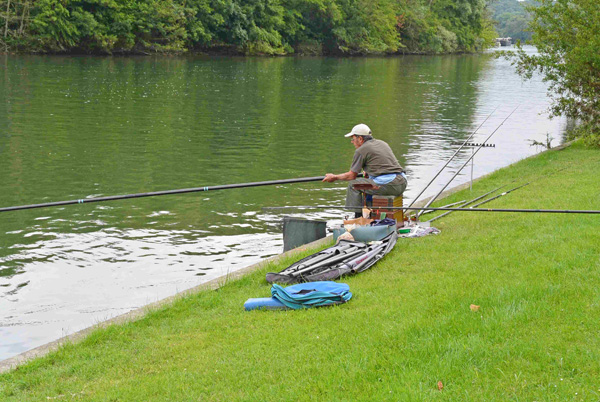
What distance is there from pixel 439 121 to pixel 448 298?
79.7ft

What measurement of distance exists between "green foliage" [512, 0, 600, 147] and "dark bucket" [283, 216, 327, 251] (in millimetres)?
10121

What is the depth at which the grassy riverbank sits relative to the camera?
5.07 metres

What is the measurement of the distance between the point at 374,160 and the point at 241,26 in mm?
63507

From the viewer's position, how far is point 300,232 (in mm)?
10953

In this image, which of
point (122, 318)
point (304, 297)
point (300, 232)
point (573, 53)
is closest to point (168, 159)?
point (300, 232)

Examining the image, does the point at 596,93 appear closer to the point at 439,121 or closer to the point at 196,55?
the point at 439,121

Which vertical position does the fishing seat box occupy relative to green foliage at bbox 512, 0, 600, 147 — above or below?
below

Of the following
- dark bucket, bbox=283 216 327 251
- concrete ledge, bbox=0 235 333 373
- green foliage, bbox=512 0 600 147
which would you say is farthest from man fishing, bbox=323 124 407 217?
green foliage, bbox=512 0 600 147

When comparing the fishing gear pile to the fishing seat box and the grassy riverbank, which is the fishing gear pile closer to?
the grassy riverbank

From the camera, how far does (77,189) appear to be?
1557 cm

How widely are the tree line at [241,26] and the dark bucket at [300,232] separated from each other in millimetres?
49989

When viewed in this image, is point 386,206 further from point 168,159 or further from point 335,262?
point 168,159

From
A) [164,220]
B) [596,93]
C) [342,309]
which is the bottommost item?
[164,220]

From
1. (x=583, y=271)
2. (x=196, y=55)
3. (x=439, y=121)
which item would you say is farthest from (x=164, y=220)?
(x=196, y=55)
